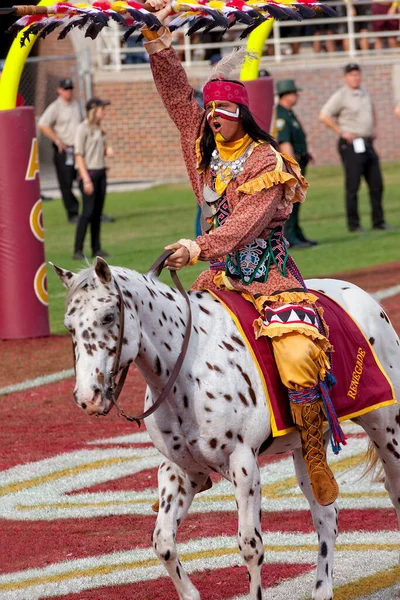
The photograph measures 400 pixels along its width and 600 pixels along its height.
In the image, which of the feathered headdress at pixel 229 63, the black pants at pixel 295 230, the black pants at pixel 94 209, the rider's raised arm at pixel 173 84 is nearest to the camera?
the feathered headdress at pixel 229 63

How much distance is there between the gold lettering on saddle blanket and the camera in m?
6.11

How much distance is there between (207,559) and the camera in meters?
6.73

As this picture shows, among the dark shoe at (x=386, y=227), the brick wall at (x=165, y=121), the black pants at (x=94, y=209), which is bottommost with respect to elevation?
the brick wall at (x=165, y=121)

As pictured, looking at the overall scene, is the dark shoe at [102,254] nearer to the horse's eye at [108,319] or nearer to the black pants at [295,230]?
the black pants at [295,230]

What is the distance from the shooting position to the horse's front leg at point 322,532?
6016mm

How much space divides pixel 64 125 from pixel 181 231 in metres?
3.15

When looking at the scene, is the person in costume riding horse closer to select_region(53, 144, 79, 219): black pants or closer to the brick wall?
select_region(53, 144, 79, 219): black pants

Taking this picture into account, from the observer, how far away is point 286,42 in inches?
1442

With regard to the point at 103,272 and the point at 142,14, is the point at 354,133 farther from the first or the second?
the point at 103,272

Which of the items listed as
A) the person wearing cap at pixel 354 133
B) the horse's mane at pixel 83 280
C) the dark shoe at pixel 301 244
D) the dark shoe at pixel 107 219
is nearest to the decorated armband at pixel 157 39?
the horse's mane at pixel 83 280

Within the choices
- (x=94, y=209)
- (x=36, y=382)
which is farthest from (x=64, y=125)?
(x=36, y=382)

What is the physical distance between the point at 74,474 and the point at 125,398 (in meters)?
2.38

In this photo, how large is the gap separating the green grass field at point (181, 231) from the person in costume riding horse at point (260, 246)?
8498mm

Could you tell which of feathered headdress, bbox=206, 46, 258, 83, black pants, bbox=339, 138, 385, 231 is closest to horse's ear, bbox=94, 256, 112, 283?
feathered headdress, bbox=206, 46, 258, 83
